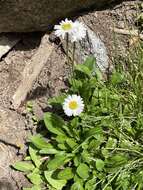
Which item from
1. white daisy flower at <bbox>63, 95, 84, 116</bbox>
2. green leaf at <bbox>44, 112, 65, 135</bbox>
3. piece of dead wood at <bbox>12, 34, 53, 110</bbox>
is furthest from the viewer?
piece of dead wood at <bbox>12, 34, 53, 110</bbox>

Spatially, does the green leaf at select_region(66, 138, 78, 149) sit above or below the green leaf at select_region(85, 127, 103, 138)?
below

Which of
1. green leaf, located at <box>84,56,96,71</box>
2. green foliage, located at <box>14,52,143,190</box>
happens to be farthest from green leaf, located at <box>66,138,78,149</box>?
green leaf, located at <box>84,56,96,71</box>

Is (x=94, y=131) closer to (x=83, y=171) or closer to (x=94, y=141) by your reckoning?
(x=94, y=141)

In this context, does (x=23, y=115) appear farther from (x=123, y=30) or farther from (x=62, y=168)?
(x=123, y=30)

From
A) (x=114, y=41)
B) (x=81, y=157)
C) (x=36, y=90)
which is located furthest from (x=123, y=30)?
(x=81, y=157)

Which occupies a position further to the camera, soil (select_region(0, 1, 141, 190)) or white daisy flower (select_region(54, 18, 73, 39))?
soil (select_region(0, 1, 141, 190))

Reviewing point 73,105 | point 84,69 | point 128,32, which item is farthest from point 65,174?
point 128,32

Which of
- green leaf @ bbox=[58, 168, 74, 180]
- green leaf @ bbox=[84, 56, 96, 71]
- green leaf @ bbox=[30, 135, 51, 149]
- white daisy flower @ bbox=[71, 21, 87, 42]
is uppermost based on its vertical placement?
green leaf @ bbox=[84, 56, 96, 71]

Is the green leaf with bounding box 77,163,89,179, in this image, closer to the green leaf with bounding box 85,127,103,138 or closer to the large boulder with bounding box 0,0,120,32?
the green leaf with bounding box 85,127,103,138

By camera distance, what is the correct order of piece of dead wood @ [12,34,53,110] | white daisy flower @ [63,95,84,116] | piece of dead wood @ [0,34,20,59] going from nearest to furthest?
white daisy flower @ [63,95,84,116] → piece of dead wood @ [12,34,53,110] → piece of dead wood @ [0,34,20,59]
